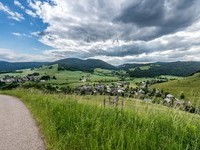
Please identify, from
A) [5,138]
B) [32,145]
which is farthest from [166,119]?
[5,138]

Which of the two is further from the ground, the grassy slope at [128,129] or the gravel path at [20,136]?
the grassy slope at [128,129]

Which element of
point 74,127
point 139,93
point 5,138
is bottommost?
point 5,138

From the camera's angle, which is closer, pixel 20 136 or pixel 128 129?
pixel 128 129

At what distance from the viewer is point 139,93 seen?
35.4ft

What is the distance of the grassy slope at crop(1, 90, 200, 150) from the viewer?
6.00 m

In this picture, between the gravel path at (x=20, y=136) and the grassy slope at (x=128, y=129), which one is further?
the gravel path at (x=20, y=136)

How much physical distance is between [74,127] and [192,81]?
628 ft

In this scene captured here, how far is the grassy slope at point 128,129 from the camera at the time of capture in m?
6.00

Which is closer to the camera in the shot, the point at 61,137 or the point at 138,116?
the point at 61,137

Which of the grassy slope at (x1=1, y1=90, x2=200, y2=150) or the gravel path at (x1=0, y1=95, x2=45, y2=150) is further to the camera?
the gravel path at (x1=0, y1=95, x2=45, y2=150)

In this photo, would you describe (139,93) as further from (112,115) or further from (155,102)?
(112,115)

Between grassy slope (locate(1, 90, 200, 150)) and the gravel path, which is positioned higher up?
grassy slope (locate(1, 90, 200, 150))

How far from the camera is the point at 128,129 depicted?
7.00 meters

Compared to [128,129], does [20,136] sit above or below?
below
